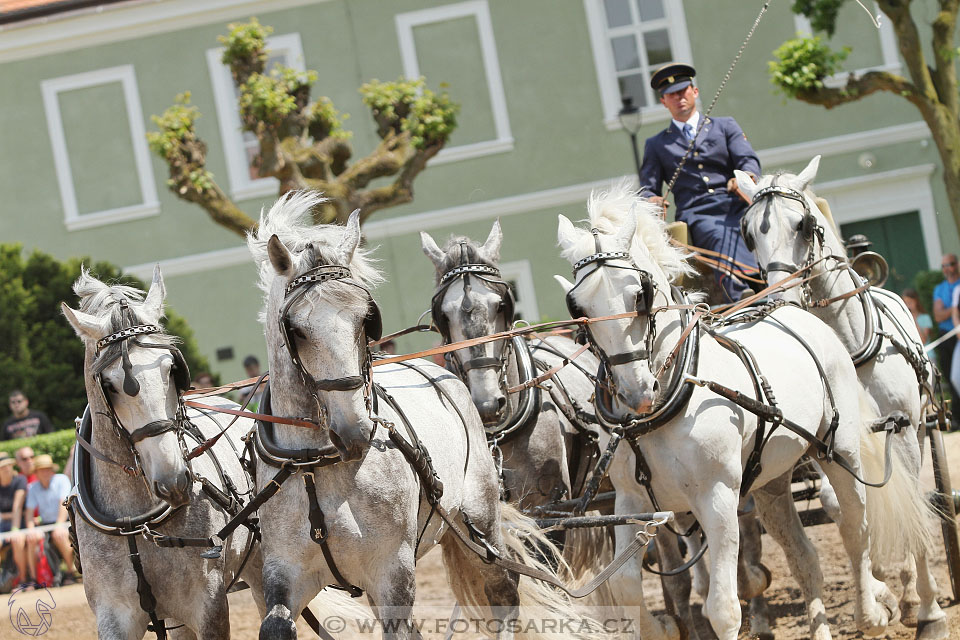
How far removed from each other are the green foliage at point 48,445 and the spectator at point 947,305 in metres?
9.49

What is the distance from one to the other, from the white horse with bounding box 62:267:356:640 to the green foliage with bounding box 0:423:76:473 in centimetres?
763

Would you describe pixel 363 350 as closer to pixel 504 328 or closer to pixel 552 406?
pixel 504 328

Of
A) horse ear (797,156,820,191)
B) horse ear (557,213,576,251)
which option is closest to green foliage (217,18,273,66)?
horse ear (797,156,820,191)

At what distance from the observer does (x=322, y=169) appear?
1357cm

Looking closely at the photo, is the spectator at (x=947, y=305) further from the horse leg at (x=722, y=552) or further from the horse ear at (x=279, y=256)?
the horse ear at (x=279, y=256)

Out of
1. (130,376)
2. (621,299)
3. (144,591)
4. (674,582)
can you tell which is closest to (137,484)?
(144,591)

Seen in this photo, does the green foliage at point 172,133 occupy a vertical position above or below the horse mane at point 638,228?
above

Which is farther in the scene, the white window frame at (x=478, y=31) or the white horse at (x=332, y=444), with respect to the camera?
the white window frame at (x=478, y=31)

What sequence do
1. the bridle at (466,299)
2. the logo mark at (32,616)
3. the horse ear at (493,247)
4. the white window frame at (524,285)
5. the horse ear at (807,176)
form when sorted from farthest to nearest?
the white window frame at (524,285)
the logo mark at (32,616)
the horse ear at (807,176)
the horse ear at (493,247)
the bridle at (466,299)

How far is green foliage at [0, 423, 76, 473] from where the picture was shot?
11.5 metres

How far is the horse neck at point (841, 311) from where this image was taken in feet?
19.8

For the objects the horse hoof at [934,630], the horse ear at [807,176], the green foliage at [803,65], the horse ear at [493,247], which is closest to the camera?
the horse ear at [493,247]

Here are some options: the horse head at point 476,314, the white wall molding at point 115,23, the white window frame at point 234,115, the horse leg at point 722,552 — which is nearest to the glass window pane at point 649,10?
the white wall molding at point 115,23

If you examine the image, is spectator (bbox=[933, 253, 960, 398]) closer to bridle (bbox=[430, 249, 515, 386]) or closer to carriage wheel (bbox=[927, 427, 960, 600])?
carriage wheel (bbox=[927, 427, 960, 600])
